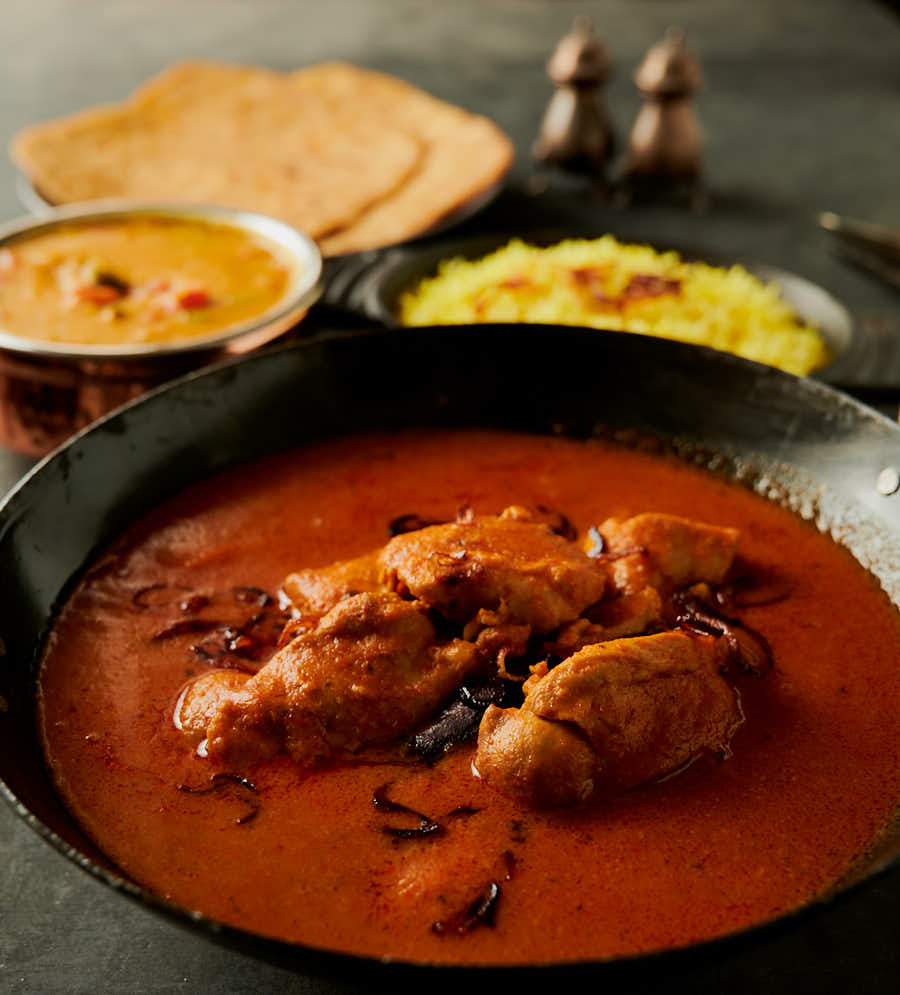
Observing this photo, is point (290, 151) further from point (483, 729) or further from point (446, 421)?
point (483, 729)

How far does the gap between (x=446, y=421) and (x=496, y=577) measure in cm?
90

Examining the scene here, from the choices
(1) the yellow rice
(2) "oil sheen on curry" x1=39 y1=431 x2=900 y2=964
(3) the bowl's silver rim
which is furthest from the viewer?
(1) the yellow rice

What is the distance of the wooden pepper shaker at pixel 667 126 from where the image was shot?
15.9 ft

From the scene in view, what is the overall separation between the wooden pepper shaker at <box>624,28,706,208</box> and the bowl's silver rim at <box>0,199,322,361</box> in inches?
69.0

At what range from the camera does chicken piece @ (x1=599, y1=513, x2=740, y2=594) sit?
2.30m

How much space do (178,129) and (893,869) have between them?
4.66 metres

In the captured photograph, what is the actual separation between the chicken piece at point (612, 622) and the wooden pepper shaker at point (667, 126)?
324 centimetres

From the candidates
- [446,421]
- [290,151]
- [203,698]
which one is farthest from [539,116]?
[203,698]

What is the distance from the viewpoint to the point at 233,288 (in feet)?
12.5

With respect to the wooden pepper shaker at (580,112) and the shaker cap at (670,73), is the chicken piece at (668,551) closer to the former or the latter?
the shaker cap at (670,73)

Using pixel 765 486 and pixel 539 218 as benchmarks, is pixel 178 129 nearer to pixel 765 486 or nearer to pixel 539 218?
pixel 539 218

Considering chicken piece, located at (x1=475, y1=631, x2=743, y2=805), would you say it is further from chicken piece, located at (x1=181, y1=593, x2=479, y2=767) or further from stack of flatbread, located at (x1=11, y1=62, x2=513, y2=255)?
stack of flatbread, located at (x1=11, y1=62, x2=513, y2=255)

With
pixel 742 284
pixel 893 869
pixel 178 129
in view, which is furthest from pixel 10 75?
pixel 893 869

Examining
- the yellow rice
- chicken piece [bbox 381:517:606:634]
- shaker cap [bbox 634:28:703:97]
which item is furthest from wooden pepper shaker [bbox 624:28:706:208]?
chicken piece [bbox 381:517:606:634]
